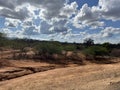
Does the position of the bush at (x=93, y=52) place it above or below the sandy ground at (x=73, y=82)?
above

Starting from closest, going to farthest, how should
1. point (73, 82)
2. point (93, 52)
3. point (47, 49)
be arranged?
1. point (73, 82)
2. point (47, 49)
3. point (93, 52)

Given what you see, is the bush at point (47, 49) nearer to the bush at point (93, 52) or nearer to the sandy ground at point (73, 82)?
the bush at point (93, 52)

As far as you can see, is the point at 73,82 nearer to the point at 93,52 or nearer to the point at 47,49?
the point at 47,49

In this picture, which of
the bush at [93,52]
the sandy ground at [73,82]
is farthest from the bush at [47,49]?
the sandy ground at [73,82]

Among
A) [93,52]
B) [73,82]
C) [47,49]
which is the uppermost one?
[47,49]

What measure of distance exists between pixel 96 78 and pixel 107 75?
120 cm

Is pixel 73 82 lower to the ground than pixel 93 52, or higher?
lower

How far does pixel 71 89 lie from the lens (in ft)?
59.9

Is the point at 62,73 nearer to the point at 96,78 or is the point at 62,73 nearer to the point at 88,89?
the point at 96,78

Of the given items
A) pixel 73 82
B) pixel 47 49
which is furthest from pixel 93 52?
pixel 73 82

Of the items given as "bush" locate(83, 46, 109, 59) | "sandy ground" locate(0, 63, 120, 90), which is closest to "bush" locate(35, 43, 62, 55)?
"bush" locate(83, 46, 109, 59)

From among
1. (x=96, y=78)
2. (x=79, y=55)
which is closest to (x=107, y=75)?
(x=96, y=78)

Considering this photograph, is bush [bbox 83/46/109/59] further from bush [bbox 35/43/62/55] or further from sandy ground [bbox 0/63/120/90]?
sandy ground [bbox 0/63/120/90]

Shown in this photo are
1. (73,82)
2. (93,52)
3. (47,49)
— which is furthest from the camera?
(93,52)
